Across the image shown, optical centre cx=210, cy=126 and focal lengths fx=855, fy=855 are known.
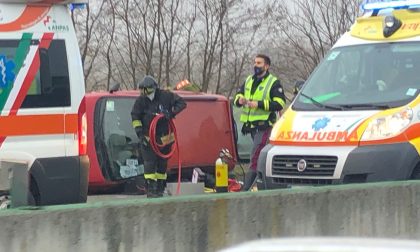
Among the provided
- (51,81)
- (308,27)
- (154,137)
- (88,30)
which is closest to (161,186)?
(154,137)

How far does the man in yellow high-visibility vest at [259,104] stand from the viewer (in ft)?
35.7

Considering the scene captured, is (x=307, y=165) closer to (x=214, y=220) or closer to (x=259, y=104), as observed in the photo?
(x=259, y=104)

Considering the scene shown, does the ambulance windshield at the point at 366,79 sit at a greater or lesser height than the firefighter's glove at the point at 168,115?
greater

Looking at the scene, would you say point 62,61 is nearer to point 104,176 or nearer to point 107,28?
point 104,176

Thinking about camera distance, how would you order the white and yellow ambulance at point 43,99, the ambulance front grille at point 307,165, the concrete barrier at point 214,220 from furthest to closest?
the ambulance front grille at point 307,165 → the white and yellow ambulance at point 43,99 → the concrete barrier at point 214,220

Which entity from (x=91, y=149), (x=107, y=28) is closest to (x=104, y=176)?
(x=91, y=149)

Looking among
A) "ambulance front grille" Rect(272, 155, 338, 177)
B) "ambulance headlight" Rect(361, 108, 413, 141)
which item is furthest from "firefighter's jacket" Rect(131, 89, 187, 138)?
"ambulance headlight" Rect(361, 108, 413, 141)

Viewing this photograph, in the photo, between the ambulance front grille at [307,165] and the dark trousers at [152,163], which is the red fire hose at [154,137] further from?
the ambulance front grille at [307,165]

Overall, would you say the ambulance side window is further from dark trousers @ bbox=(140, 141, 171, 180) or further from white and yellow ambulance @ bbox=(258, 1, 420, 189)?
dark trousers @ bbox=(140, 141, 171, 180)

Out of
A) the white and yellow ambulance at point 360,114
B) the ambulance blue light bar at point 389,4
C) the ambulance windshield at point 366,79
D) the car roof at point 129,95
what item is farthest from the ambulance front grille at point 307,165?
the car roof at point 129,95

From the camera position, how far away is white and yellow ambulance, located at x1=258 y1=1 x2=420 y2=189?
8.40 meters

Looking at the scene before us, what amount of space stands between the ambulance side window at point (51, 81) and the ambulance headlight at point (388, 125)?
118 inches

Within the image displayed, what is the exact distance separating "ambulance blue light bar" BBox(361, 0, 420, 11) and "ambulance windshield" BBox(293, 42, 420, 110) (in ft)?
1.80

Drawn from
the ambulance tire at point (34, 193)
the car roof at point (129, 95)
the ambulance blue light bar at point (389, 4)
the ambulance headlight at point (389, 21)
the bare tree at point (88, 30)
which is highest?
the bare tree at point (88, 30)
